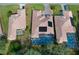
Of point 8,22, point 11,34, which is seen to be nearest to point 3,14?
point 8,22

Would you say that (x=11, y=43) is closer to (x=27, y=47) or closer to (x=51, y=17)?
(x=27, y=47)

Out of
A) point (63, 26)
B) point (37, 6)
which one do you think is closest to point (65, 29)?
point (63, 26)

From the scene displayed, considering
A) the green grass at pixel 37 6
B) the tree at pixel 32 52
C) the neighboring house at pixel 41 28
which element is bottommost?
the tree at pixel 32 52

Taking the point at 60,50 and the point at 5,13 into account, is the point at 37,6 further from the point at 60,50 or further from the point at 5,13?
the point at 60,50

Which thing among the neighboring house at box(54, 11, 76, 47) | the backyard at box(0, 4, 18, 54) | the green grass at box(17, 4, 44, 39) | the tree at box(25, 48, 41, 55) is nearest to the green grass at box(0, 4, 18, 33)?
the backyard at box(0, 4, 18, 54)

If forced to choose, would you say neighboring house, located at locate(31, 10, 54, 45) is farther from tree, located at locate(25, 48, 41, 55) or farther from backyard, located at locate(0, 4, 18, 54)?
backyard, located at locate(0, 4, 18, 54)

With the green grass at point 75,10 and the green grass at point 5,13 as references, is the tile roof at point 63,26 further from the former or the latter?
the green grass at point 5,13

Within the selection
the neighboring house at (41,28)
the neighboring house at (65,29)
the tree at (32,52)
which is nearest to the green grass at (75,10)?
the neighboring house at (65,29)
